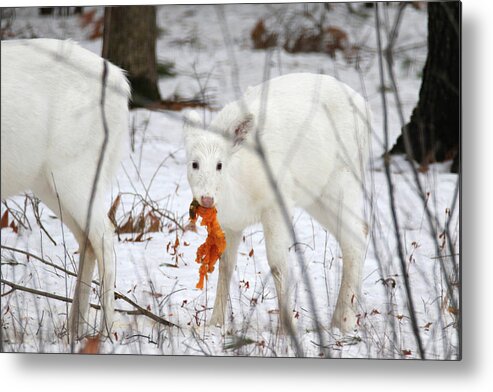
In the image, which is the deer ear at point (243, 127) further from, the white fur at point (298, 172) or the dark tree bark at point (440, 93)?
the dark tree bark at point (440, 93)

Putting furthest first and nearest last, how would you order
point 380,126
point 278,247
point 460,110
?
point 380,126 < point 278,247 < point 460,110

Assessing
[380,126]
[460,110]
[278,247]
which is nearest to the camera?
[460,110]

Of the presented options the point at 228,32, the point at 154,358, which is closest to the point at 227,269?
the point at 154,358

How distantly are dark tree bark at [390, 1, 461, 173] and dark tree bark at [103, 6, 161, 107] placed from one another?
0.93 metres

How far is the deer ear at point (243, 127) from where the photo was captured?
2.45m

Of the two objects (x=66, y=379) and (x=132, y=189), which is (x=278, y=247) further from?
(x=66, y=379)

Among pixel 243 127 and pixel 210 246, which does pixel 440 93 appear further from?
pixel 210 246

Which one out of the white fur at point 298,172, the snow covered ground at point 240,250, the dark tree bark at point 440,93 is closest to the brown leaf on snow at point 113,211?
the snow covered ground at point 240,250

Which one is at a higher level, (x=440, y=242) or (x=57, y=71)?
(x=57, y=71)

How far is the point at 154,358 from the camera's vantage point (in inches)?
105

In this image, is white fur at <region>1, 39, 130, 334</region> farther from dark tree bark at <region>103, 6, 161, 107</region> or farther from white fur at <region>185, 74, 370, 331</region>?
white fur at <region>185, 74, 370, 331</region>

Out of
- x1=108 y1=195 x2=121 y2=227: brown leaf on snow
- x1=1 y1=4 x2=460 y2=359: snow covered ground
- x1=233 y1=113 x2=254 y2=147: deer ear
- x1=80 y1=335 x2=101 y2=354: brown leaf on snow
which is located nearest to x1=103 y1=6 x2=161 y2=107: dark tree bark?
x1=1 y1=4 x2=460 y2=359: snow covered ground

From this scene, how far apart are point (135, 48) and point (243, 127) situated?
63 centimetres

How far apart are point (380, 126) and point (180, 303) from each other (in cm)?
100
